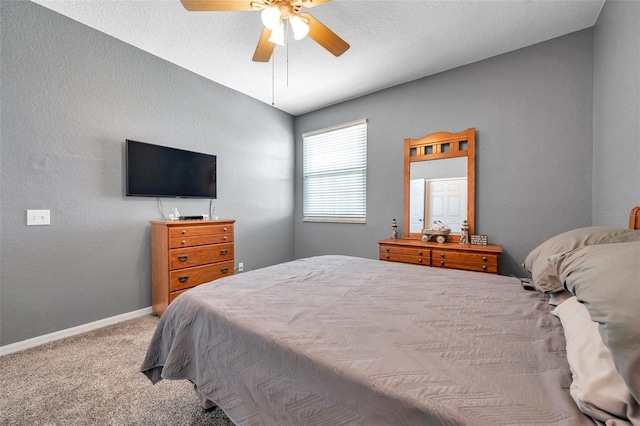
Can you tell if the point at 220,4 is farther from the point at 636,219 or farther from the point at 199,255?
the point at 636,219

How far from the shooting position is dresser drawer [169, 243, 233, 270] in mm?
2734

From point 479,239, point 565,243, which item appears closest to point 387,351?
point 565,243

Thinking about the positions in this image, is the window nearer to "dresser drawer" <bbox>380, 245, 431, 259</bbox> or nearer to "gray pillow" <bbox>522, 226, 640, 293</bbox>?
"dresser drawer" <bbox>380, 245, 431, 259</bbox>

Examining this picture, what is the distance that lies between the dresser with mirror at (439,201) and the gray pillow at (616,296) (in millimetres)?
2068

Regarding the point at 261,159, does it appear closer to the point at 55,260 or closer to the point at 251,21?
the point at 251,21

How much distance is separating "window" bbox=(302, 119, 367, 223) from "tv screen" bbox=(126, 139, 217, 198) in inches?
64.7

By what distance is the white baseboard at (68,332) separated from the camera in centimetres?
214

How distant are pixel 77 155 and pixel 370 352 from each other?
3025 mm

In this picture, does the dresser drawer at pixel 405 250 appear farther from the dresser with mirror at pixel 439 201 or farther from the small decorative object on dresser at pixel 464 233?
the small decorative object on dresser at pixel 464 233

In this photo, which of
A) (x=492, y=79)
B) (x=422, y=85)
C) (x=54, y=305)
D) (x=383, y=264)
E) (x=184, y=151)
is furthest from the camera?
(x=422, y=85)

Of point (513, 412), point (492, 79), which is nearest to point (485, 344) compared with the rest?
point (513, 412)

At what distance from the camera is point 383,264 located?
7.20ft

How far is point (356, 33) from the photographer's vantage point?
2561 millimetres

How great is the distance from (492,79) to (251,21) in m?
2.59
